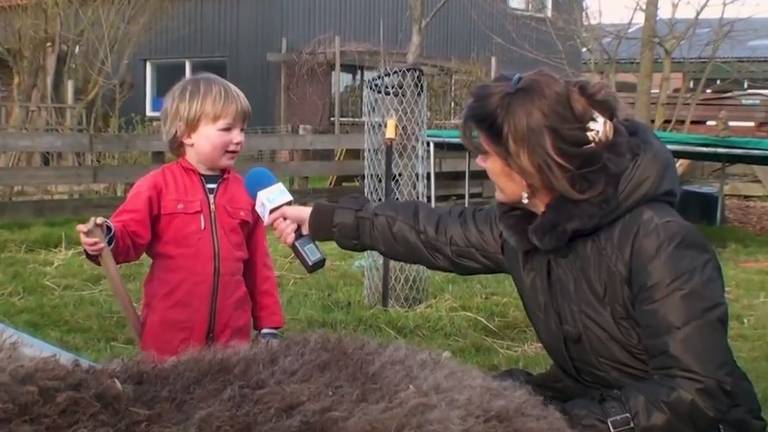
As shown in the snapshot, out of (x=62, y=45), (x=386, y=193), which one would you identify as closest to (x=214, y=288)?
(x=386, y=193)

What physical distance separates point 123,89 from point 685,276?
20.1 metres

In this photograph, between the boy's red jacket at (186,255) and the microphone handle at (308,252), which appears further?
the boy's red jacket at (186,255)

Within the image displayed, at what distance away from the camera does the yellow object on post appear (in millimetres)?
6582

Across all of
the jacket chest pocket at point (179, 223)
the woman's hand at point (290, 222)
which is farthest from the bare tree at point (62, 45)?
the woman's hand at point (290, 222)

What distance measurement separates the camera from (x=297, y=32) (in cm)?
2256

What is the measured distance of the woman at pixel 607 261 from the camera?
7.41 ft

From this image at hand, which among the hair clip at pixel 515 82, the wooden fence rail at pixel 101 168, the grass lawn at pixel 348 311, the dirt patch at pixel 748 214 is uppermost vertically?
the hair clip at pixel 515 82

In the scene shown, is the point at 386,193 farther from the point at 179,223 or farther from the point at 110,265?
the point at 110,265

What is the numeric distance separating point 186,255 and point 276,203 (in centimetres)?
55

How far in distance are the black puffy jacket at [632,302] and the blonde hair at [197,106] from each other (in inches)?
49.8

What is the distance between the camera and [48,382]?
4.75ft

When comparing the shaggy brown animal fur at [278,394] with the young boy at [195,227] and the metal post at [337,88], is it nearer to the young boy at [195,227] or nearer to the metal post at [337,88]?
the young boy at [195,227]

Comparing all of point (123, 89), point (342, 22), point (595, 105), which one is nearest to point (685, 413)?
point (595, 105)

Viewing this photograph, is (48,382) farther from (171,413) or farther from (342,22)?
(342,22)
